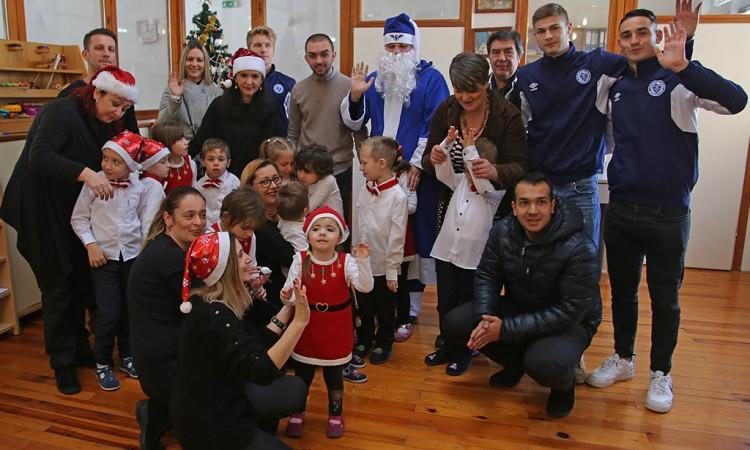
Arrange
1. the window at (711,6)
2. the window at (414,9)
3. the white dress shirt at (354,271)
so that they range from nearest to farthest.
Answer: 1. the white dress shirt at (354,271)
2. the window at (711,6)
3. the window at (414,9)

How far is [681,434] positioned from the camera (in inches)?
98.1

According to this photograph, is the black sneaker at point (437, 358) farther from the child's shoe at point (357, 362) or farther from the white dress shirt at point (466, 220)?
the white dress shirt at point (466, 220)

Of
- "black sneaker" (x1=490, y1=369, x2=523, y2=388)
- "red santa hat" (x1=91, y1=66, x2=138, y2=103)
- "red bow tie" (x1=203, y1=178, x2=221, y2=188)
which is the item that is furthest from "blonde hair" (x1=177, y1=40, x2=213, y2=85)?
"black sneaker" (x1=490, y1=369, x2=523, y2=388)

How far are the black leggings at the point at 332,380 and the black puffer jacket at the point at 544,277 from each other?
694mm

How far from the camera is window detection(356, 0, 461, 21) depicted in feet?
17.1

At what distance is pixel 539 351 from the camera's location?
8.36ft

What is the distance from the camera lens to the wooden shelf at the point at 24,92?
3621 mm

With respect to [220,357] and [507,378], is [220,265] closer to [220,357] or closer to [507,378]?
[220,357]

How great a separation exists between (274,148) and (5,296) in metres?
1.77

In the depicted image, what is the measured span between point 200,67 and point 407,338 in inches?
88.5

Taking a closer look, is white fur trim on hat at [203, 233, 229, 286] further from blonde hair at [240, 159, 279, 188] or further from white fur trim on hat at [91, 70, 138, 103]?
white fur trim on hat at [91, 70, 138, 103]

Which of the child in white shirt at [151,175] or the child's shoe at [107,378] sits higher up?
the child in white shirt at [151,175]

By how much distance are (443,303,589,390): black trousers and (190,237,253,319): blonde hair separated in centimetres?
121

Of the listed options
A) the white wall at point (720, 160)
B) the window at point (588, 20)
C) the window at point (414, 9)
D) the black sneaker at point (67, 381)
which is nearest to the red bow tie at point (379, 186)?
the black sneaker at point (67, 381)
